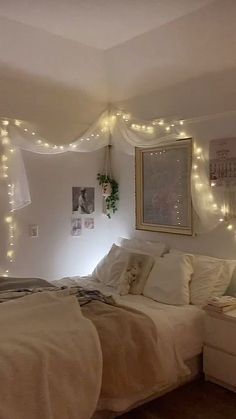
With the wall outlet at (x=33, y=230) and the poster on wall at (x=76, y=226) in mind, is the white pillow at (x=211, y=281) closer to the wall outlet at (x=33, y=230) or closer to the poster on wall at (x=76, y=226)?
the poster on wall at (x=76, y=226)

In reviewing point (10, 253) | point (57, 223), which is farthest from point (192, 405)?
point (57, 223)

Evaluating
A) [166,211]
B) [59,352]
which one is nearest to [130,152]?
[166,211]

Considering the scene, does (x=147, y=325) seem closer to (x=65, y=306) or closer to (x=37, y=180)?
(x=65, y=306)

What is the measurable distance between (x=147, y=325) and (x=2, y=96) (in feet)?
7.96

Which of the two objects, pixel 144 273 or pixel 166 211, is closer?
pixel 144 273

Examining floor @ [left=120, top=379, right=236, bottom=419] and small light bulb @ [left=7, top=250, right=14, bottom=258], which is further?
small light bulb @ [left=7, top=250, right=14, bottom=258]

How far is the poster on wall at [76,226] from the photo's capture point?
173 inches

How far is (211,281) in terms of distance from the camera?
3297 mm

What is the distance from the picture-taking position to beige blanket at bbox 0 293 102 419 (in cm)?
203

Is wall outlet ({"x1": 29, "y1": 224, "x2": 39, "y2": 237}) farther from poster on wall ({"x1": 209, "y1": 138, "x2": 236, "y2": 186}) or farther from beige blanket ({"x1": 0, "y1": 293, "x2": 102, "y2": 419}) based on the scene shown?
poster on wall ({"x1": 209, "y1": 138, "x2": 236, "y2": 186})

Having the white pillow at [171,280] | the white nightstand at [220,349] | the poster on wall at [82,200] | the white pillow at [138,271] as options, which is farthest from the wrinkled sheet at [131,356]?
the poster on wall at [82,200]

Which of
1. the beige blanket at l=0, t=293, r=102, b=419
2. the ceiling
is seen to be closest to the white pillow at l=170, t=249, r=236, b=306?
the beige blanket at l=0, t=293, r=102, b=419

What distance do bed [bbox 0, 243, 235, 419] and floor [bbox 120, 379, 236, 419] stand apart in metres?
0.06

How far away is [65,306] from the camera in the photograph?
271 centimetres
